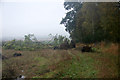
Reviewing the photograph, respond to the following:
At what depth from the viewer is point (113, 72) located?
7.38 ft

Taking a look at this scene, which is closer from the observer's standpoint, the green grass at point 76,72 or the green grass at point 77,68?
the green grass at point 77,68

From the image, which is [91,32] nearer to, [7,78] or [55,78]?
[55,78]

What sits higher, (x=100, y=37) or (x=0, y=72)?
(x=100, y=37)

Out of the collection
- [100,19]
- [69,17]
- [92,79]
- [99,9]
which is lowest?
[92,79]

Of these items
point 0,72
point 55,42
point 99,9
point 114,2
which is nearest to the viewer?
point 114,2

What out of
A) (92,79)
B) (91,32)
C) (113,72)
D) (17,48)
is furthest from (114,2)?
(17,48)

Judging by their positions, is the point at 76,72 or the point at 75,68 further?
the point at 75,68

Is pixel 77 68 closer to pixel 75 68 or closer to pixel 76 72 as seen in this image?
pixel 75 68

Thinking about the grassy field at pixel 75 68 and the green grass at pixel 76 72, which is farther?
the green grass at pixel 76 72

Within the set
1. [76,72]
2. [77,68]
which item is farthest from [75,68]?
[76,72]

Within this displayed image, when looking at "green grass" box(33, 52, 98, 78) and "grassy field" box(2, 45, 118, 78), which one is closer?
"grassy field" box(2, 45, 118, 78)

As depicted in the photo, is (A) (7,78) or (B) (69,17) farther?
(B) (69,17)

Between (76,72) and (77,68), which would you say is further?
(77,68)

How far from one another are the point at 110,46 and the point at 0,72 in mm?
3675
